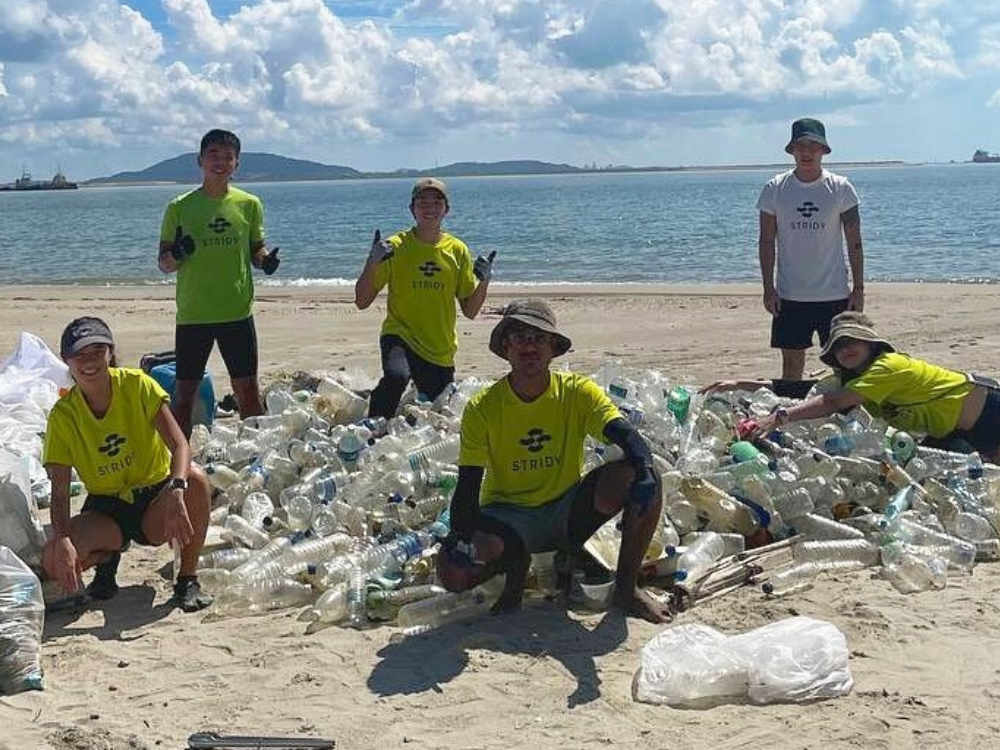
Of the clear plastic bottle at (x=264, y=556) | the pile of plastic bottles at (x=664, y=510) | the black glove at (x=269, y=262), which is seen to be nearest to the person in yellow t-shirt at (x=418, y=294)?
the pile of plastic bottles at (x=664, y=510)

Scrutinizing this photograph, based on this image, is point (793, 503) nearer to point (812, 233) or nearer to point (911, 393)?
point (911, 393)

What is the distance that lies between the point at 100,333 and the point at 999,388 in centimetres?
505

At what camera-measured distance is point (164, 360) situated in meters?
8.56

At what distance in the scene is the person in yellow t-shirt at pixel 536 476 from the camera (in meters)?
4.84

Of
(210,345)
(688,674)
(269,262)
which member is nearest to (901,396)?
(688,674)

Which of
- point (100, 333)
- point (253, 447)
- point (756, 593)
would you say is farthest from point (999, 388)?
point (100, 333)

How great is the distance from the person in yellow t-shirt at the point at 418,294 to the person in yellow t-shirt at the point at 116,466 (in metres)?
2.19

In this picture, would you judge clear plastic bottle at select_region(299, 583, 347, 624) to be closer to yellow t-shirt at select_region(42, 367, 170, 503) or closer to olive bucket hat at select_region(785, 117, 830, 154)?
yellow t-shirt at select_region(42, 367, 170, 503)

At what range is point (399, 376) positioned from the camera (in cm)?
738

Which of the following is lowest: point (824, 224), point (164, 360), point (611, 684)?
point (611, 684)

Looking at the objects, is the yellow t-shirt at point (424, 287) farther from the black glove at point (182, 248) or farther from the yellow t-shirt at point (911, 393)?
the yellow t-shirt at point (911, 393)

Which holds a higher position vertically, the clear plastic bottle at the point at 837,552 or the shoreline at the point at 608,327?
the shoreline at the point at 608,327

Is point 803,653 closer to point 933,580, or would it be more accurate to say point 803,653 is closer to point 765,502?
point 933,580

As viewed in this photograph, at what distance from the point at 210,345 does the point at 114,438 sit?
2217mm
